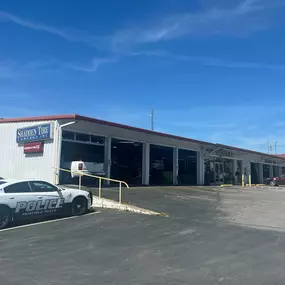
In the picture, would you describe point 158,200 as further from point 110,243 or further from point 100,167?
point 110,243

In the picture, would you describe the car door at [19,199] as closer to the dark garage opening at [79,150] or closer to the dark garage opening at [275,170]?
the dark garage opening at [79,150]

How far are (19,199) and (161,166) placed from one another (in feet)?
64.3

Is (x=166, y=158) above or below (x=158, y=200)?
above

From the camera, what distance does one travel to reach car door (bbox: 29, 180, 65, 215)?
39.0ft

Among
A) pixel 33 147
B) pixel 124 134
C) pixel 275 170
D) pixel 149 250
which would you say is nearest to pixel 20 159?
pixel 33 147

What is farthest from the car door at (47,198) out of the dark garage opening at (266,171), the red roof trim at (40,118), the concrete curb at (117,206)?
the dark garage opening at (266,171)

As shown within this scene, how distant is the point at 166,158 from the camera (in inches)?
1177

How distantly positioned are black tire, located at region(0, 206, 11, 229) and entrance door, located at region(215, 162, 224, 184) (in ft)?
85.5

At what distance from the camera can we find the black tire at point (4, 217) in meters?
10.8

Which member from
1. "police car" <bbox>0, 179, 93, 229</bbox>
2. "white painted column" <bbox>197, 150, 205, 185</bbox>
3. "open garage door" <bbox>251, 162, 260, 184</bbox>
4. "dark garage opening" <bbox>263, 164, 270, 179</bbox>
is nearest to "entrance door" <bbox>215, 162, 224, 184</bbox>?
"white painted column" <bbox>197, 150, 205, 185</bbox>

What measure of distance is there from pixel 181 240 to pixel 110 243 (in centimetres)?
175

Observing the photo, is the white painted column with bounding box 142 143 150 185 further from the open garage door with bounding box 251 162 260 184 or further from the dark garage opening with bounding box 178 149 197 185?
the open garage door with bounding box 251 162 260 184

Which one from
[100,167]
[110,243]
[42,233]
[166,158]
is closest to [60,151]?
[100,167]

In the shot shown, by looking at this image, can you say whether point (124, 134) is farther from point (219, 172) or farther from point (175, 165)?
point (219, 172)
